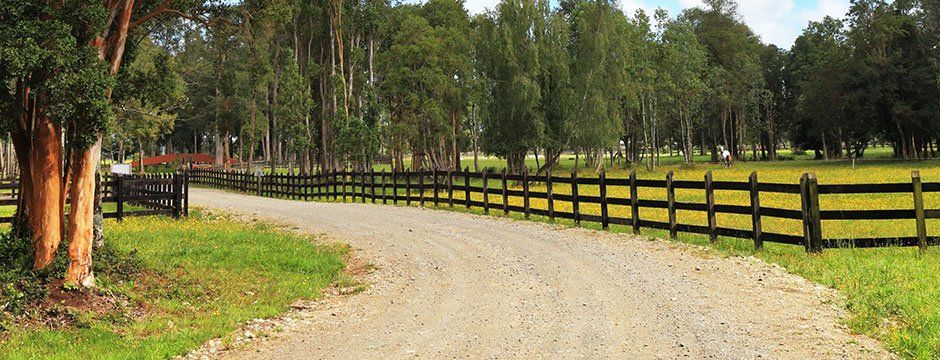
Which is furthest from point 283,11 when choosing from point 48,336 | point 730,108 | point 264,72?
point 730,108

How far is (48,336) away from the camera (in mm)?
6160

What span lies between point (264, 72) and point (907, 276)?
4722 cm

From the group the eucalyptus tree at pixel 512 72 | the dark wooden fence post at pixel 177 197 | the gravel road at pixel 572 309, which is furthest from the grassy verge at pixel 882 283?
the eucalyptus tree at pixel 512 72

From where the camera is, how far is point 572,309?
23.6ft

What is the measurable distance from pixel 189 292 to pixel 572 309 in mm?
4927

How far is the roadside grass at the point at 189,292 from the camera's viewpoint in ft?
19.8

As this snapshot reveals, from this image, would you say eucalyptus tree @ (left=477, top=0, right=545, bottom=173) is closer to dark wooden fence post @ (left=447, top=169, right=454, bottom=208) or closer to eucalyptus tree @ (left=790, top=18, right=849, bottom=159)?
dark wooden fence post @ (left=447, top=169, right=454, bottom=208)

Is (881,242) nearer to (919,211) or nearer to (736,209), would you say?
(919,211)

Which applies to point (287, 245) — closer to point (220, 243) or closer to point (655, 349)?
point (220, 243)

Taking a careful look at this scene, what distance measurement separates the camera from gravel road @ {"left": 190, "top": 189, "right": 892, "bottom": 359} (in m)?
5.76

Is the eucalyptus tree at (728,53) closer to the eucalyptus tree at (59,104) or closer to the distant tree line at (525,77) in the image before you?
the distant tree line at (525,77)

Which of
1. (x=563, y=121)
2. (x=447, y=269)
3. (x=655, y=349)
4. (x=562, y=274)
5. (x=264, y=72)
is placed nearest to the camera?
(x=655, y=349)

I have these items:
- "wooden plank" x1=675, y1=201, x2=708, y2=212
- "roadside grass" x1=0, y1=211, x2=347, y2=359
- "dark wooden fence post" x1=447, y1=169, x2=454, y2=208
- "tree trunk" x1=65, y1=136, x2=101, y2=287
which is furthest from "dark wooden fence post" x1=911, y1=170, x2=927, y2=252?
"dark wooden fence post" x1=447, y1=169, x2=454, y2=208

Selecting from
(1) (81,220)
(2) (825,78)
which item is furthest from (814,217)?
(2) (825,78)
